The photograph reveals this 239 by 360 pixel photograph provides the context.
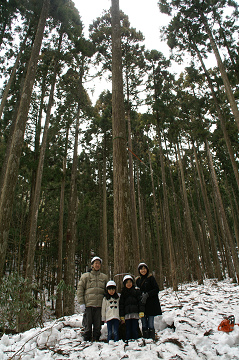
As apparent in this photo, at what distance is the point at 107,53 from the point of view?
11.4 meters

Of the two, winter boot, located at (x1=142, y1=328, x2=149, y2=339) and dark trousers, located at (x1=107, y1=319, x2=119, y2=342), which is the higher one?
dark trousers, located at (x1=107, y1=319, x2=119, y2=342)

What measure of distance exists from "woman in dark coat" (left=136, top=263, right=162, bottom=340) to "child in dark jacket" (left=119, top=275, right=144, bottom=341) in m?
0.15

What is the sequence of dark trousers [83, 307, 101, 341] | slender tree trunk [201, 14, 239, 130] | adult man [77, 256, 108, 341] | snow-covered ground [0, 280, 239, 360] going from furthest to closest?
slender tree trunk [201, 14, 239, 130] → adult man [77, 256, 108, 341] → dark trousers [83, 307, 101, 341] → snow-covered ground [0, 280, 239, 360]

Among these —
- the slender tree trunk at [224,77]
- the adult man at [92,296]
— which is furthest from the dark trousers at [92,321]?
the slender tree trunk at [224,77]

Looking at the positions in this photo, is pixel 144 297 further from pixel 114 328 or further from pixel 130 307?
pixel 114 328

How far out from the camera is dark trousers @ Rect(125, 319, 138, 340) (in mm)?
3236

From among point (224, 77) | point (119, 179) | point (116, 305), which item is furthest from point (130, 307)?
point (224, 77)

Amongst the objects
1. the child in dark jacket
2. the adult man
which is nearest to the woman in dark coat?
the child in dark jacket

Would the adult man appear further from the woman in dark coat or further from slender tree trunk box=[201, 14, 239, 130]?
slender tree trunk box=[201, 14, 239, 130]

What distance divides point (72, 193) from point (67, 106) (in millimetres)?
5503

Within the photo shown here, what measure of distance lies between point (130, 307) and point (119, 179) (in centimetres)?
218

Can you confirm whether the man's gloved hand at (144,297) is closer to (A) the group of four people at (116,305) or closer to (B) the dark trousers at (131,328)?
(A) the group of four people at (116,305)

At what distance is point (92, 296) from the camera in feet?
12.0

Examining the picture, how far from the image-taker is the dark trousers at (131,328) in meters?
3.24
